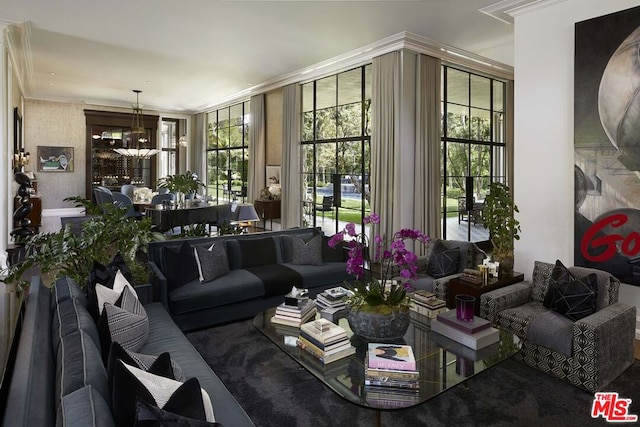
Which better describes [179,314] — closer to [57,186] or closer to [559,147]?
[559,147]

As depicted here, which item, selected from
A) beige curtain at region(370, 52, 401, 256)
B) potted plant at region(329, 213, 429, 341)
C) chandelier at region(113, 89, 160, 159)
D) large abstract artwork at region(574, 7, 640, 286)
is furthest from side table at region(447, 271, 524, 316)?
chandelier at region(113, 89, 160, 159)

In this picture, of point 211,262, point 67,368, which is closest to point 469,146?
point 211,262

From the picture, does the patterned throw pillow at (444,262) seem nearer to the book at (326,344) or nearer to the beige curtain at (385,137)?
the beige curtain at (385,137)

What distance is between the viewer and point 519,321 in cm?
314

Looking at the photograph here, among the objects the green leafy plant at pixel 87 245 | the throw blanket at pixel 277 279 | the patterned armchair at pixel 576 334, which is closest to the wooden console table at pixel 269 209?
the throw blanket at pixel 277 279

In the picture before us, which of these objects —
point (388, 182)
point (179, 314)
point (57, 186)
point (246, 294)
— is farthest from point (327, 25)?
point (57, 186)

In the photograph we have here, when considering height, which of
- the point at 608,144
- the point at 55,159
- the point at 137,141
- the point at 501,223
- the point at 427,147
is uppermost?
the point at 137,141

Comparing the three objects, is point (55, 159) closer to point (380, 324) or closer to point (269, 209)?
point (269, 209)

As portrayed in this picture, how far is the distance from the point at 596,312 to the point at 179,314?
10.9 feet

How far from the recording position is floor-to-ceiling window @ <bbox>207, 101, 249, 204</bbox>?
10758 mm

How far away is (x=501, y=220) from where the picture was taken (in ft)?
13.0

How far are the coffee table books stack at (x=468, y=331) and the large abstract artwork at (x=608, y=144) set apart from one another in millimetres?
1991

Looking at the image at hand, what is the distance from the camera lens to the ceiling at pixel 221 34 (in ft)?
15.9

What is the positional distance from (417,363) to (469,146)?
5.91 m
